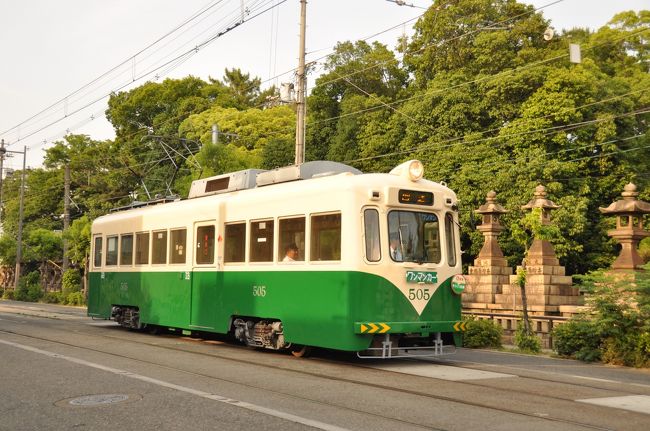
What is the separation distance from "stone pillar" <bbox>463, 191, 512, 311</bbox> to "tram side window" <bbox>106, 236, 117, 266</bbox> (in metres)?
12.1

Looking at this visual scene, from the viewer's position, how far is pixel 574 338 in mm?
15000

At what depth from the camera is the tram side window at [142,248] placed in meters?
18.9

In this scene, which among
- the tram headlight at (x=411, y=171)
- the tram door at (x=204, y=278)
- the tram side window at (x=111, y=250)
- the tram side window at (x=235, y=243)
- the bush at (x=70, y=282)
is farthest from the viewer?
the bush at (x=70, y=282)

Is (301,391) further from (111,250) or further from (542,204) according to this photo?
(542,204)

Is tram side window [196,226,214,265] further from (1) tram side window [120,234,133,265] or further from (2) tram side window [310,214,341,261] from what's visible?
(1) tram side window [120,234,133,265]

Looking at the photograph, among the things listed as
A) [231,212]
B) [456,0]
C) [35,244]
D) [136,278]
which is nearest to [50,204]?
[35,244]

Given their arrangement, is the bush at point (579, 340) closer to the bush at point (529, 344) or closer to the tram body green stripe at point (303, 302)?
the bush at point (529, 344)

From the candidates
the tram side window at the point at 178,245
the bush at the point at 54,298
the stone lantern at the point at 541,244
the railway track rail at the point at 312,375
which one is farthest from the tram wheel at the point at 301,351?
the bush at the point at 54,298

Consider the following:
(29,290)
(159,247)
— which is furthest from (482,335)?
(29,290)

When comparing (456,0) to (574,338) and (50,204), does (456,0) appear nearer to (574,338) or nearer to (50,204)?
(574,338)

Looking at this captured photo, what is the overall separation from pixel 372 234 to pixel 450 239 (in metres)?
1.82

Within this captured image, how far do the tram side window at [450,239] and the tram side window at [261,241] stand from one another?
10.5 ft

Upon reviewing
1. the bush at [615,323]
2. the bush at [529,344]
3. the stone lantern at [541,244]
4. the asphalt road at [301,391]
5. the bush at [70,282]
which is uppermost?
the stone lantern at [541,244]

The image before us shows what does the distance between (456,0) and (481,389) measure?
125 ft
